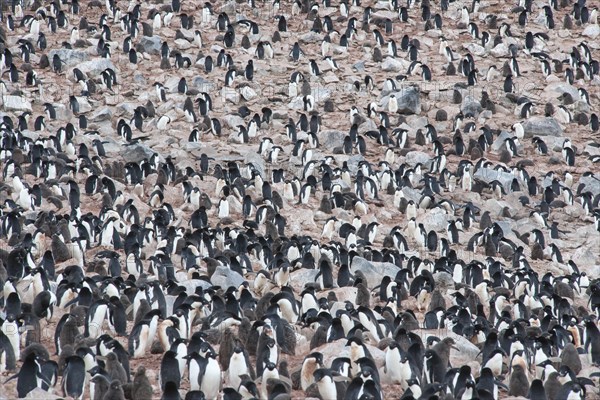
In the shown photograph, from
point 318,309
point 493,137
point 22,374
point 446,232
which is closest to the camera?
point 22,374

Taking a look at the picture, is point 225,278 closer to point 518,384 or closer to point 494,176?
point 518,384

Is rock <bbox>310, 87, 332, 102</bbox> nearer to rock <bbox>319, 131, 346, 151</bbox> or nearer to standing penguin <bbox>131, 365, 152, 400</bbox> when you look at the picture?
rock <bbox>319, 131, 346, 151</bbox>

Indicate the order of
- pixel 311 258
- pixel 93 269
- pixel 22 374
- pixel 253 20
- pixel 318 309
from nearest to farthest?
1. pixel 22 374
2. pixel 318 309
3. pixel 93 269
4. pixel 311 258
5. pixel 253 20

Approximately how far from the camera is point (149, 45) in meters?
30.9

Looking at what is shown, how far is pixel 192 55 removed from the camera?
102 feet

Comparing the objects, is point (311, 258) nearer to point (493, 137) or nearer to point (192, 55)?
point (493, 137)

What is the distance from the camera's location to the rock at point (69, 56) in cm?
2983

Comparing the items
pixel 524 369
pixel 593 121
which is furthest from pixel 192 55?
pixel 524 369

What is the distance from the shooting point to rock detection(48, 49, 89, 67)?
29.8 meters

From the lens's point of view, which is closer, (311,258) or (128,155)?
(311,258)

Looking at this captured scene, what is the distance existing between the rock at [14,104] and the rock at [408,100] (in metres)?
9.58

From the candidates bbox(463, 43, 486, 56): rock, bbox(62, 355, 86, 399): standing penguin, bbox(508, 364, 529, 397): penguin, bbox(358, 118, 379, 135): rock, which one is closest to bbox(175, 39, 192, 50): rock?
bbox(358, 118, 379, 135): rock

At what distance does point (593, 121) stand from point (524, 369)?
1604 cm

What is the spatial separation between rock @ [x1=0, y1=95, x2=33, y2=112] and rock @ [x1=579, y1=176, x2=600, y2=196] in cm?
1419
